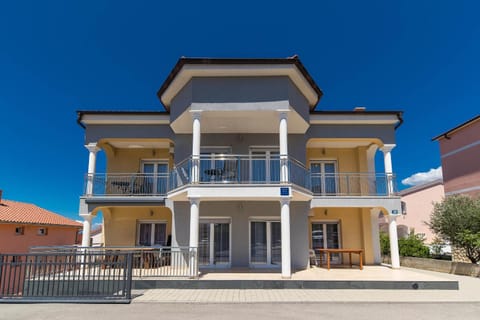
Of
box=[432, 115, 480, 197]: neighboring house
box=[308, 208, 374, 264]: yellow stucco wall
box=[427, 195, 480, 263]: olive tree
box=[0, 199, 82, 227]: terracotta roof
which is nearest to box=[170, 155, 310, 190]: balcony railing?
box=[308, 208, 374, 264]: yellow stucco wall

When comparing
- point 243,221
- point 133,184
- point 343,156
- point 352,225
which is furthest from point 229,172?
point 352,225

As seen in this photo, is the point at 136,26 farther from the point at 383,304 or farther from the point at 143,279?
the point at 383,304

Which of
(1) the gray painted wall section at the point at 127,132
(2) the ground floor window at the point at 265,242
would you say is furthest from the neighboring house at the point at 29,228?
(2) the ground floor window at the point at 265,242

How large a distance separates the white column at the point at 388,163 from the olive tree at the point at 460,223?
10.8ft

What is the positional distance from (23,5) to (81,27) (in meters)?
3.03

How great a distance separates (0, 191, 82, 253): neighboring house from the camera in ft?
56.9

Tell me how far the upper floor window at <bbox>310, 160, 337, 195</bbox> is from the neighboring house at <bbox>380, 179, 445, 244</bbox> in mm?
16299

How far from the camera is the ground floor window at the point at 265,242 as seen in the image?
11.7 meters

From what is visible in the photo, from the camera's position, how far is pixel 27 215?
20.0 meters

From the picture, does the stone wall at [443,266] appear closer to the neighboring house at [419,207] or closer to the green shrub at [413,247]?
the green shrub at [413,247]

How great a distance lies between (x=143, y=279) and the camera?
28.7 feet

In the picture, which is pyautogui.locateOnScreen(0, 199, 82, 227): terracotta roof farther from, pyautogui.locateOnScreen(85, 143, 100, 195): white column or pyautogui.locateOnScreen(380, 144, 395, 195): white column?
pyautogui.locateOnScreen(380, 144, 395, 195): white column

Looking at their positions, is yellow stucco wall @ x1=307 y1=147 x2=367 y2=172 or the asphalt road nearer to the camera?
the asphalt road

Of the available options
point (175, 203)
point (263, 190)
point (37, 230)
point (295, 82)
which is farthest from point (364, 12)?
point (37, 230)
